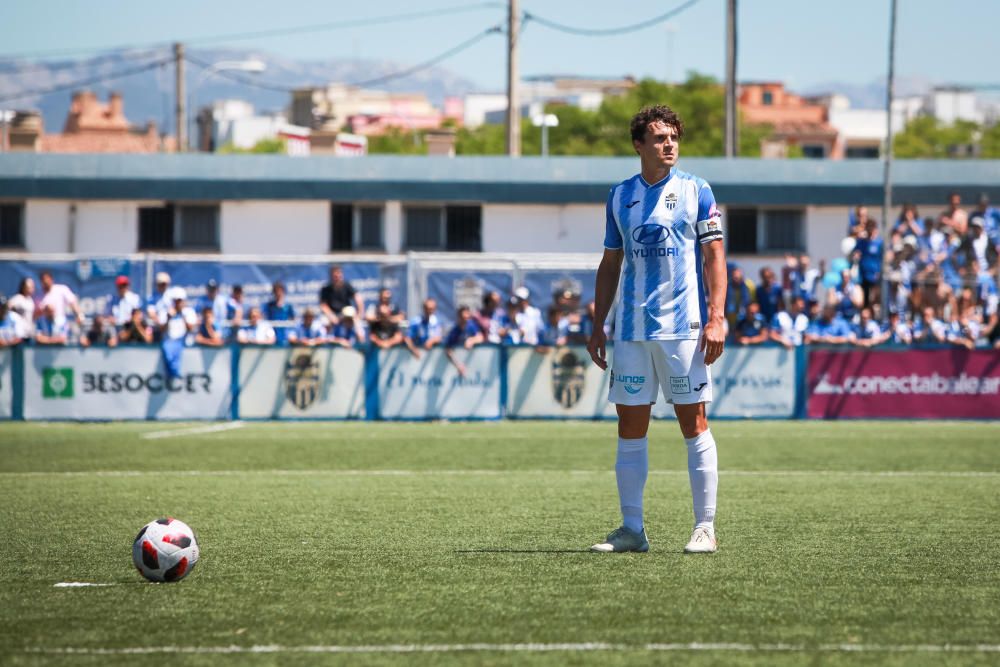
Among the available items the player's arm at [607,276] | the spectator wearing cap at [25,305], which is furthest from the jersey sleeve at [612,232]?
the spectator wearing cap at [25,305]

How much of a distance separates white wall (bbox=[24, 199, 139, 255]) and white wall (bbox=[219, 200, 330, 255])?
2.20 metres

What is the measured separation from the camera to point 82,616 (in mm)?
6207

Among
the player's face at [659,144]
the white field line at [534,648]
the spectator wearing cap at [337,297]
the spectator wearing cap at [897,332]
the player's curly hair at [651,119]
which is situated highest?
the player's curly hair at [651,119]

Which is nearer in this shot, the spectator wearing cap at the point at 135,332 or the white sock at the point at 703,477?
the white sock at the point at 703,477

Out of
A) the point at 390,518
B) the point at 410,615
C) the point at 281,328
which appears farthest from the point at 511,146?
the point at 410,615

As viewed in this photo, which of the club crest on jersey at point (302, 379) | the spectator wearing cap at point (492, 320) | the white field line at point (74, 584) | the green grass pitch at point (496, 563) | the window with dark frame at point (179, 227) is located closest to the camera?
the green grass pitch at point (496, 563)

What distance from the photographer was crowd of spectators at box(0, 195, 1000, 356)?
867 inches

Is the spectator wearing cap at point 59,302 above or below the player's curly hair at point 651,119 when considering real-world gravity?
below

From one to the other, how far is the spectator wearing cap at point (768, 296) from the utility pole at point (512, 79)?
12.1 m

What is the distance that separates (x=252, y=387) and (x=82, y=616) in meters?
15.3

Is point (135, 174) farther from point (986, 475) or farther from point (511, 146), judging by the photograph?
point (986, 475)

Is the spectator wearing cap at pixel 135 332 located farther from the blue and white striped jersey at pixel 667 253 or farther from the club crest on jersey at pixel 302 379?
the blue and white striped jersey at pixel 667 253

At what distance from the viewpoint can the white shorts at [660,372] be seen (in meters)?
7.77

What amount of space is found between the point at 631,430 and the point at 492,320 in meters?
15.2
